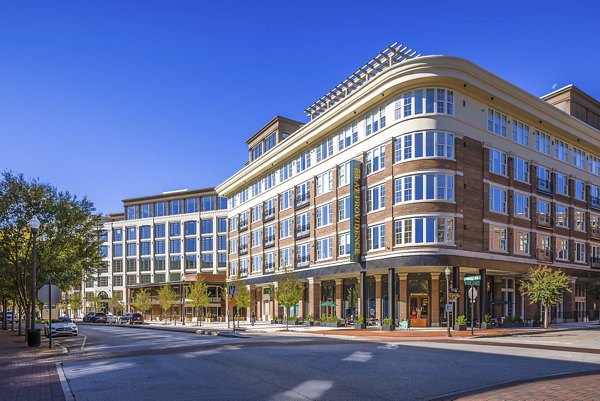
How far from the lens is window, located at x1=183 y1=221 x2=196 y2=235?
10519 cm

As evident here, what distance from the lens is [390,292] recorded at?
41781 mm

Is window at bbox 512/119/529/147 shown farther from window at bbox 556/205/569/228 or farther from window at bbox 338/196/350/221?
window at bbox 338/196/350/221

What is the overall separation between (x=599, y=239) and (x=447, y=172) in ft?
91.4

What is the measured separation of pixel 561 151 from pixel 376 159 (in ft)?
67.9

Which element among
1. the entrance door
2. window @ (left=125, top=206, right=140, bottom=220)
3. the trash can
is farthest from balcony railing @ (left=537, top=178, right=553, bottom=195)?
window @ (left=125, top=206, right=140, bottom=220)

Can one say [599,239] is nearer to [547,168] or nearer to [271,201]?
[547,168]

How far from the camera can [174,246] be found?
4240 inches

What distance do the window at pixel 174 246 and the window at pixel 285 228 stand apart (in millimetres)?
48940

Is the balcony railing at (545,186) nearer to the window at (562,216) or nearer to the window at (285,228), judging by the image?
the window at (562,216)

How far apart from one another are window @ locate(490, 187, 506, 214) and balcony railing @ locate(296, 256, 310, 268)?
1918cm

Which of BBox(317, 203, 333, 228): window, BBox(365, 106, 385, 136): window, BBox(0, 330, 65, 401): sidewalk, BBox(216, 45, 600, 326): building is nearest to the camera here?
BBox(0, 330, 65, 401): sidewalk

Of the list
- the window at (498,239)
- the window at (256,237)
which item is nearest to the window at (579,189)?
the window at (498,239)

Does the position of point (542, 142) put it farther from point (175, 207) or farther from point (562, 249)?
point (175, 207)

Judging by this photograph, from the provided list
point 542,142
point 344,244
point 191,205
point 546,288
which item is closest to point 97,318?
point 191,205
